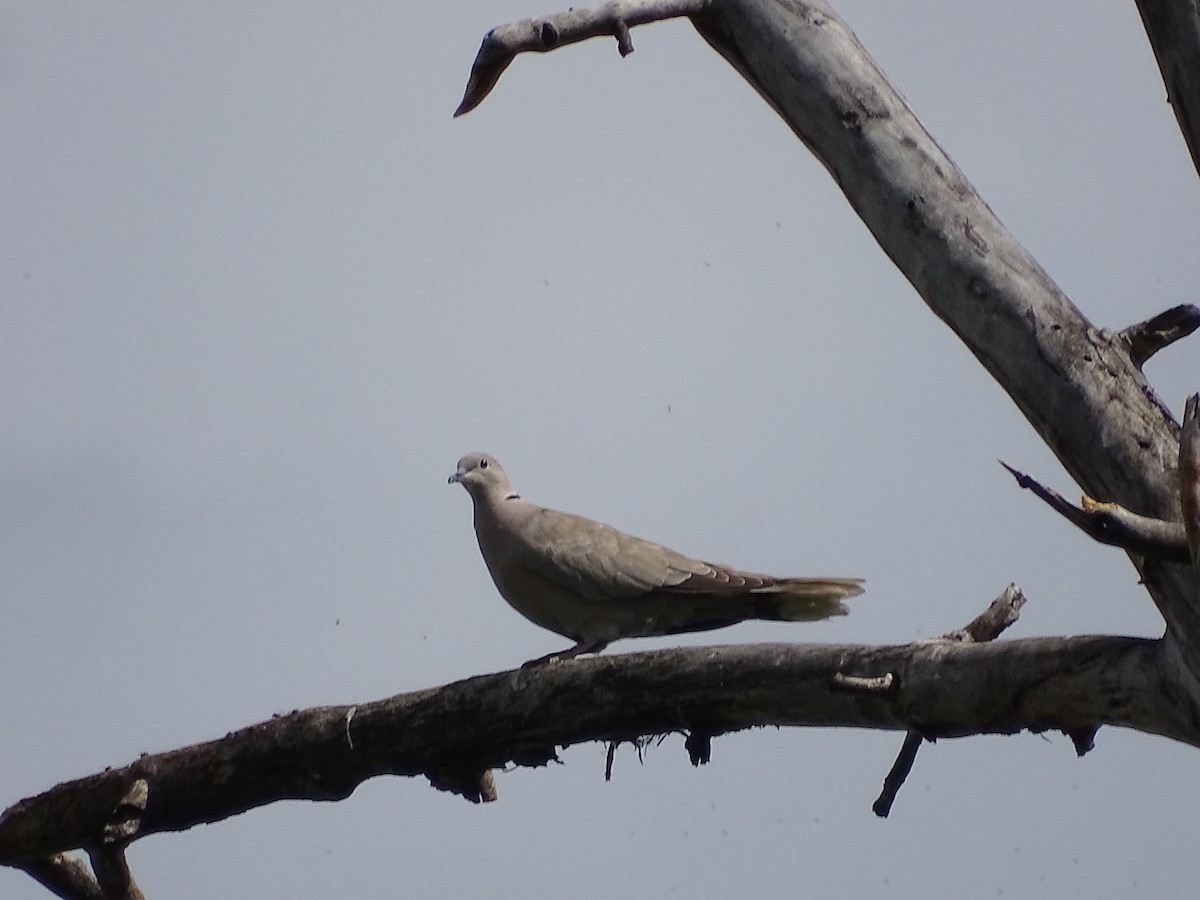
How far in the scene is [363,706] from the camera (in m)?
4.66

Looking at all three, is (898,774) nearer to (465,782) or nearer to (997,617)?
(997,617)

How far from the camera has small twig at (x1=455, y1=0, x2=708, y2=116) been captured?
14.2 ft

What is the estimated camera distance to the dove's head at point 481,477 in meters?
6.45

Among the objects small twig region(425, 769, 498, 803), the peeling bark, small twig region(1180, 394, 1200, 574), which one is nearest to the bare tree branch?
the peeling bark

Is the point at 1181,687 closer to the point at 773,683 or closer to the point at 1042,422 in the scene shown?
the point at 1042,422

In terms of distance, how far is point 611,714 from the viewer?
4.26m

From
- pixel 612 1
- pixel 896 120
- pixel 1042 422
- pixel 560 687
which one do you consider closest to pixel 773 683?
pixel 560 687

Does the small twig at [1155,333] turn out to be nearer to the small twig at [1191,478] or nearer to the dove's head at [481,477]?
the small twig at [1191,478]

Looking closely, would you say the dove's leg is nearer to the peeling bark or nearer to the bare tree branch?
the peeling bark

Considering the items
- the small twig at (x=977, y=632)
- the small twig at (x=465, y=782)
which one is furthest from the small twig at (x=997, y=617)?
the small twig at (x=465, y=782)

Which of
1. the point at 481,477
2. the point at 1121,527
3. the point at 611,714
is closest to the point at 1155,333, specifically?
the point at 1121,527

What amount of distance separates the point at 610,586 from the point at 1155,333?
260 cm

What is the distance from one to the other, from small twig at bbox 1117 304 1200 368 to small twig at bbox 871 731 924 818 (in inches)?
44.0

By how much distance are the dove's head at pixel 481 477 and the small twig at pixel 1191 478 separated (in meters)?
3.72
